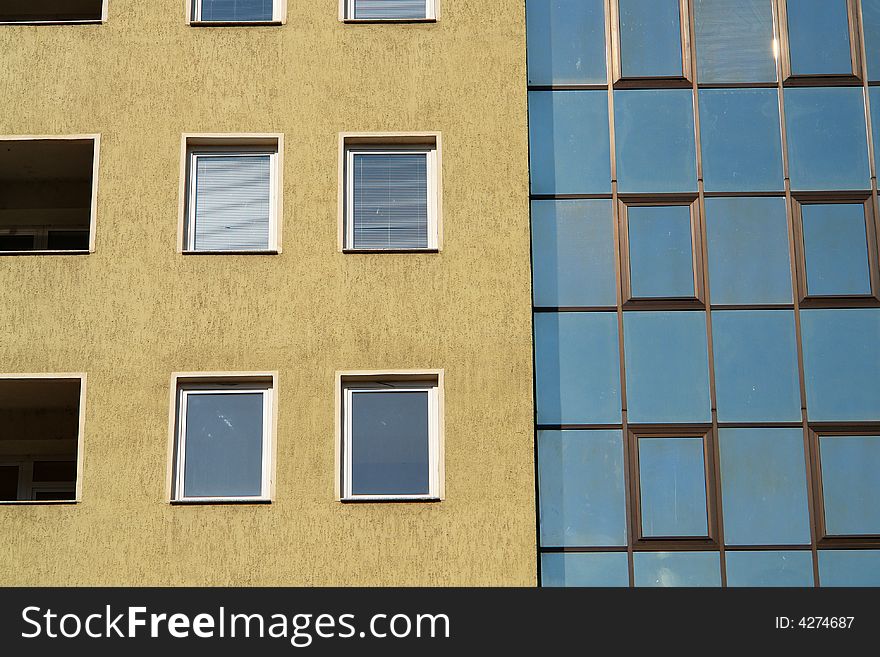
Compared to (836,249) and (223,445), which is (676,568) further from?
(223,445)

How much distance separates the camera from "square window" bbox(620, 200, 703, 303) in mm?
14789

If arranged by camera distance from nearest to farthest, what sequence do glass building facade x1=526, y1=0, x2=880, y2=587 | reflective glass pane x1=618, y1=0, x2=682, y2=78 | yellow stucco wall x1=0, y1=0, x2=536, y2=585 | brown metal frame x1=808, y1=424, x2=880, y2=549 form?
1. yellow stucco wall x1=0, y1=0, x2=536, y2=585
2. brown metal frame x1=808, y1=424, x2=880, y2=549
3. glass building facade x1=526, y1=0, x2=880, y2=587
4. reflective glass pane x1=618, y1=0, x2=682, y2=78

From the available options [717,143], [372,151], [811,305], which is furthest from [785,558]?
[372,151]

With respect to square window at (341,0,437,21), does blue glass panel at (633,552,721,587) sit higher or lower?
lower

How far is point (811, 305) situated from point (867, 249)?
2.79 feet

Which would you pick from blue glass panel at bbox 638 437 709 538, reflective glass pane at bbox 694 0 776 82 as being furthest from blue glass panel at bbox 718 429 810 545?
reflective glass pane at bbox 694 0 776 82

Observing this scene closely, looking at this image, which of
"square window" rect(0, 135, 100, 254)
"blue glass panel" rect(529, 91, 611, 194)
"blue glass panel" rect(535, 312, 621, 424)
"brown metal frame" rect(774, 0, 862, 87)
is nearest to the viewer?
"blue glass panel" rect(535, 312, 621, 424)

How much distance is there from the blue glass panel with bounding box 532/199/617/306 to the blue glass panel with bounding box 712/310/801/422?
47.6 inches

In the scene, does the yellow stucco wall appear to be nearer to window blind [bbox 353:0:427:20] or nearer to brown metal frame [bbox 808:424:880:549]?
window blind [bbox 353:0:427:20]

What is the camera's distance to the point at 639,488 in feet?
46.9

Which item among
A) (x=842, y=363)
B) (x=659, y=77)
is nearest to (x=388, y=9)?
(x=659, y=77)

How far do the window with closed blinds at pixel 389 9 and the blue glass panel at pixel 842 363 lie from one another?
16.6 feet

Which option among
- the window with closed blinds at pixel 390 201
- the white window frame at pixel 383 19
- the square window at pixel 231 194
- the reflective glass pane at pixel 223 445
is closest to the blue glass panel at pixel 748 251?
the window with closed blinds at pixel 390 201
